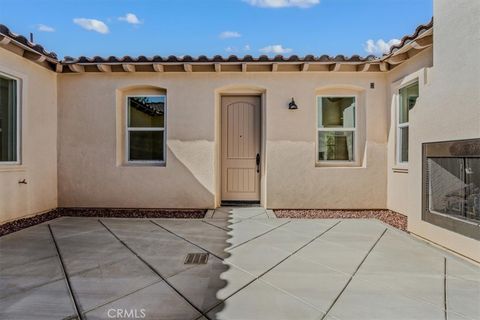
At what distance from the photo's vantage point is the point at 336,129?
266 inches

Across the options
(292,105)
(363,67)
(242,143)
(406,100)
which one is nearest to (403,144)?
(406,100)

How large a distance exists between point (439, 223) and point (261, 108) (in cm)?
449

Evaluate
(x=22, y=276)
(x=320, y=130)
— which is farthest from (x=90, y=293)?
(x=320, y=130)

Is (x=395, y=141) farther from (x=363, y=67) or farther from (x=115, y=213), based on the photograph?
(x=115, y=213)

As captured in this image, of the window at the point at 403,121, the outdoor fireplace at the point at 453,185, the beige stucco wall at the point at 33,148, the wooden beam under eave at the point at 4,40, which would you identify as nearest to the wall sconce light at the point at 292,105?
the window at the point at 403,121

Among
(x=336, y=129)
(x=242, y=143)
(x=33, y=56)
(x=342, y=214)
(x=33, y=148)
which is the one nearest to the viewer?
(x=33, y=56)

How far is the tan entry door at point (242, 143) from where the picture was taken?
6.98 metres

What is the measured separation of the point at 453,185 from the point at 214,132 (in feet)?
15.7

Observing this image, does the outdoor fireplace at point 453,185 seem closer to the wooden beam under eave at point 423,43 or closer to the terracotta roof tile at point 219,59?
the wooden beam under eave at point 423,43

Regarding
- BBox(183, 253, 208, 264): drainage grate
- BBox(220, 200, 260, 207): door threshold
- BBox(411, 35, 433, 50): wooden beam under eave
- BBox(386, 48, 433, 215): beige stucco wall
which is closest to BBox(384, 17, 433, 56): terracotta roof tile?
BBox(411, 35, 433, 50): wooden beam under eave

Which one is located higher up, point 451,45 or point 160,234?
point 451,45

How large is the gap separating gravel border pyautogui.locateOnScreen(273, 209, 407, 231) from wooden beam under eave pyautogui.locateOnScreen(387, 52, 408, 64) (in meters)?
3.44

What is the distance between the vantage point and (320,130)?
6.73 meters

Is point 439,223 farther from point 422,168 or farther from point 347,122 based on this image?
point 347,122
